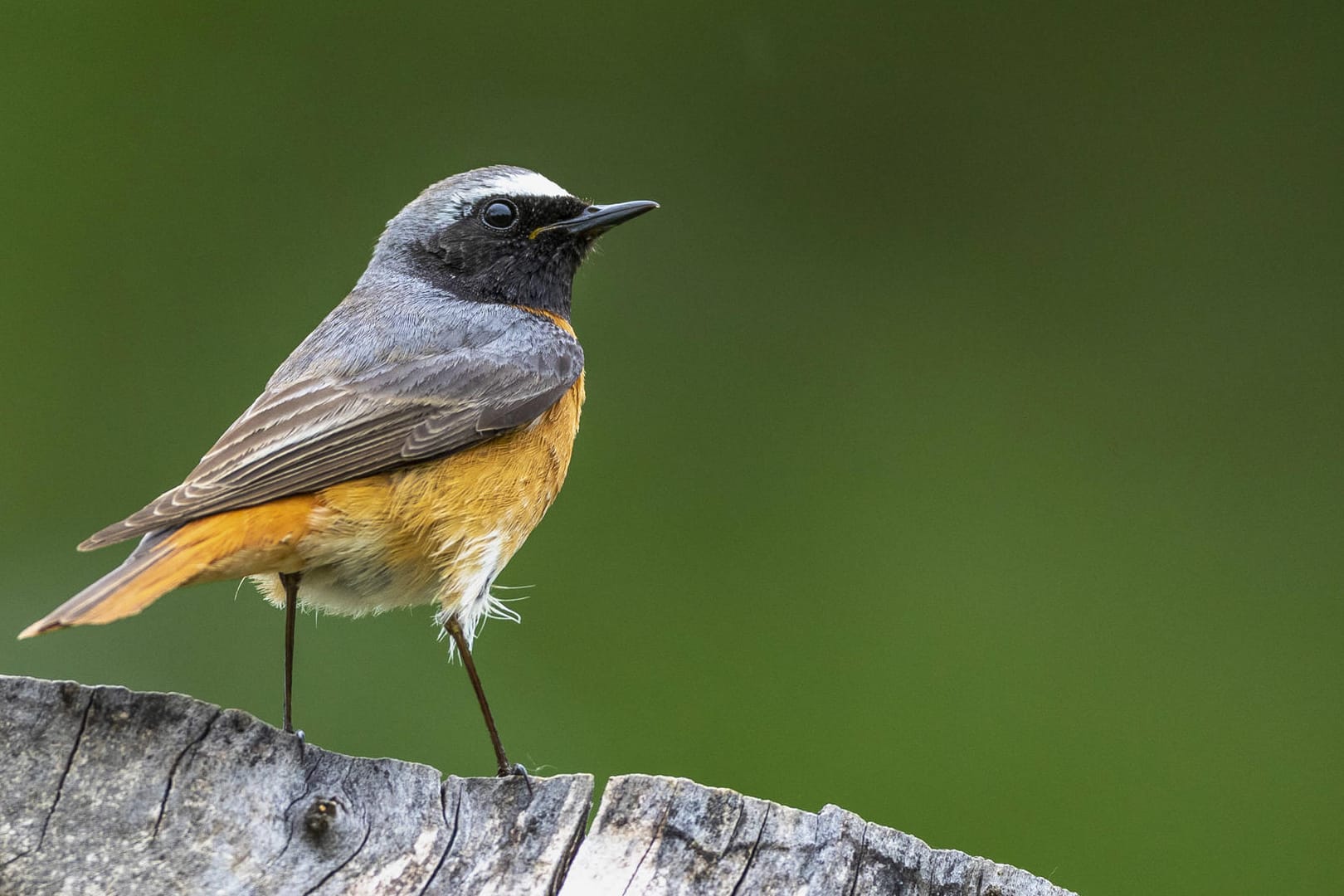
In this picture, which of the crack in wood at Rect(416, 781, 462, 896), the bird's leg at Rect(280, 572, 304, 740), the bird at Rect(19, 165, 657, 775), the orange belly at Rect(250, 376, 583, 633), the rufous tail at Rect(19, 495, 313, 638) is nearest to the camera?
the crack in wood at Rect(416, 781, 462, 896)

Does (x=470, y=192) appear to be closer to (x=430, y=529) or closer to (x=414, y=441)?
(x=414, y=441)

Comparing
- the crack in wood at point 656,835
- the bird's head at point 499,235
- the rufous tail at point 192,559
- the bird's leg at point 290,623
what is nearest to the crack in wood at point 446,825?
the crack in wood at point 656,835

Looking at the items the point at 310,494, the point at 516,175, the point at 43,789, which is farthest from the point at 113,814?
the point at 516,175

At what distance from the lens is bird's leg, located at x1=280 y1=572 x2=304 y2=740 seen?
360 cm

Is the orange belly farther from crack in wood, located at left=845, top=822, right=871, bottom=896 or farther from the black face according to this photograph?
crack in wood, located at left=845, top=822, right=871, bottom=896

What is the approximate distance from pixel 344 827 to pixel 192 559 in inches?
37.6

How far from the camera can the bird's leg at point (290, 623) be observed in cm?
360

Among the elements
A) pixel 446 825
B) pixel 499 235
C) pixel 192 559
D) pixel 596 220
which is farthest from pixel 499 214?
pixel 446 825

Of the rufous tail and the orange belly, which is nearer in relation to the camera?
the rufous tail

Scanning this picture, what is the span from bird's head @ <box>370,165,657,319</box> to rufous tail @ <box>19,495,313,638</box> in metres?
1.36

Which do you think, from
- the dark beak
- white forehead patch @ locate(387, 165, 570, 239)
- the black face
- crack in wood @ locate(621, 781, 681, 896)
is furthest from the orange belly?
crack in wood @ locate(621, 781, 681, 896)

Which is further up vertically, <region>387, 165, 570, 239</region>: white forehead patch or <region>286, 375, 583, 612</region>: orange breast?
<region>387, 165, 570, 239</region>: white forehead patch

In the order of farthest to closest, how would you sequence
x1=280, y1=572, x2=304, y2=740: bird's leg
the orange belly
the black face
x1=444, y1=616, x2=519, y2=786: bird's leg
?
the black face → x1=444, y1=616, x2=519, y2=786: bird's leg → x1=280, y1=572, x2=304, y2=740: bird's leg → the orange belly

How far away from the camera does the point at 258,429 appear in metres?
3.52
